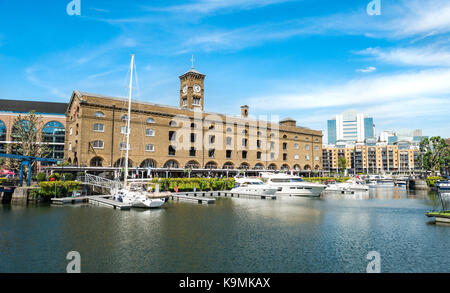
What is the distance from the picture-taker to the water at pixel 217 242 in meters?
15.9

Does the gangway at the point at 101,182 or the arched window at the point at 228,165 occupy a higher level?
the arched window at the point at 228,165

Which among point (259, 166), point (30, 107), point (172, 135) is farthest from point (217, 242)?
point (30, 107)

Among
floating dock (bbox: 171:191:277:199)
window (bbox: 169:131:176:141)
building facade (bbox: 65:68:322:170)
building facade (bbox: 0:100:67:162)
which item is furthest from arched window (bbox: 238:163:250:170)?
building facade (bbox: 0:100:67:162)

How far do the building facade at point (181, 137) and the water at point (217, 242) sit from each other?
27427 mm

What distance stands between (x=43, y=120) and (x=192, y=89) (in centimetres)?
4101

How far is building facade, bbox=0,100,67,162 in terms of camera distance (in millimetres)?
82500

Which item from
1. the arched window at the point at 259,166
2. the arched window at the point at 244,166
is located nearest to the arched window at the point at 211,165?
the arched window at the point at 244,166

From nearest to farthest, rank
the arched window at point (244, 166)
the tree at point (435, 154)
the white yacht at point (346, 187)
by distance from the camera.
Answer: the white yacht at point (346, 187)
the arched window at point (244, 166)
the tree at point (435, 154)

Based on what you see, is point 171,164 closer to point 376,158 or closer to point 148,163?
point 148,163

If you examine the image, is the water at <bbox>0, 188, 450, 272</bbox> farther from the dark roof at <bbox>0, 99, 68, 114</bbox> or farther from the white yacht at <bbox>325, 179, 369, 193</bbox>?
the dark roof at <bbox>0, 99, 68, 114</bbox>

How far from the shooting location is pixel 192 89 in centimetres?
8200

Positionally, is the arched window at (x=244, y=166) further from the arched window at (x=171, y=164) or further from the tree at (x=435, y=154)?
the tree at (x=435, y=154)
